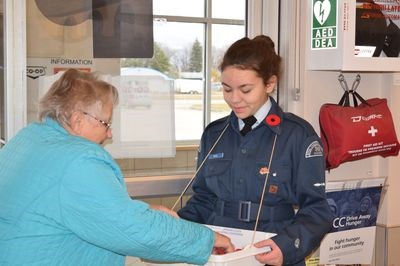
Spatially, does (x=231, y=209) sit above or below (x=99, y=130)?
below

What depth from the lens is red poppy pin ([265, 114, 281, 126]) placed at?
6.86 ft

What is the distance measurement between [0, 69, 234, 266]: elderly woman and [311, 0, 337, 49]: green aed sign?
134 centimetres

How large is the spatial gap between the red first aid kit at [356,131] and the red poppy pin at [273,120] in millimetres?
711

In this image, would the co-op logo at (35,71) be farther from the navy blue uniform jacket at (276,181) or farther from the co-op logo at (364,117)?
the co-op logo at (364,117)

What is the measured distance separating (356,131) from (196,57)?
78cm

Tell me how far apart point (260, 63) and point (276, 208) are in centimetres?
48

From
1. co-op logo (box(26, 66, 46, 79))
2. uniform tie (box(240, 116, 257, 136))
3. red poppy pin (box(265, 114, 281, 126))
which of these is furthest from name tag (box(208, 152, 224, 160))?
co-op logo (box(26, 66, 46, 79))

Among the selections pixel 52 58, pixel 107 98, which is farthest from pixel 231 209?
pixel 52 58

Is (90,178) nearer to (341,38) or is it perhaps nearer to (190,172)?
(190,172)

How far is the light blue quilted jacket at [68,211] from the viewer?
59.7 inches

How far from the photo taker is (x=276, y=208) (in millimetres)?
2078

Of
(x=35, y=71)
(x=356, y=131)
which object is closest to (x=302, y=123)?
(x=356, y=131)

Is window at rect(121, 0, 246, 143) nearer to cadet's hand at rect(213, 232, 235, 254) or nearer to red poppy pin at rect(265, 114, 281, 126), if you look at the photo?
red poppy pin at rect(265, 114, 281, 126)

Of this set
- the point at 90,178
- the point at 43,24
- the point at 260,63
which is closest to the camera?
the point at 90,178
